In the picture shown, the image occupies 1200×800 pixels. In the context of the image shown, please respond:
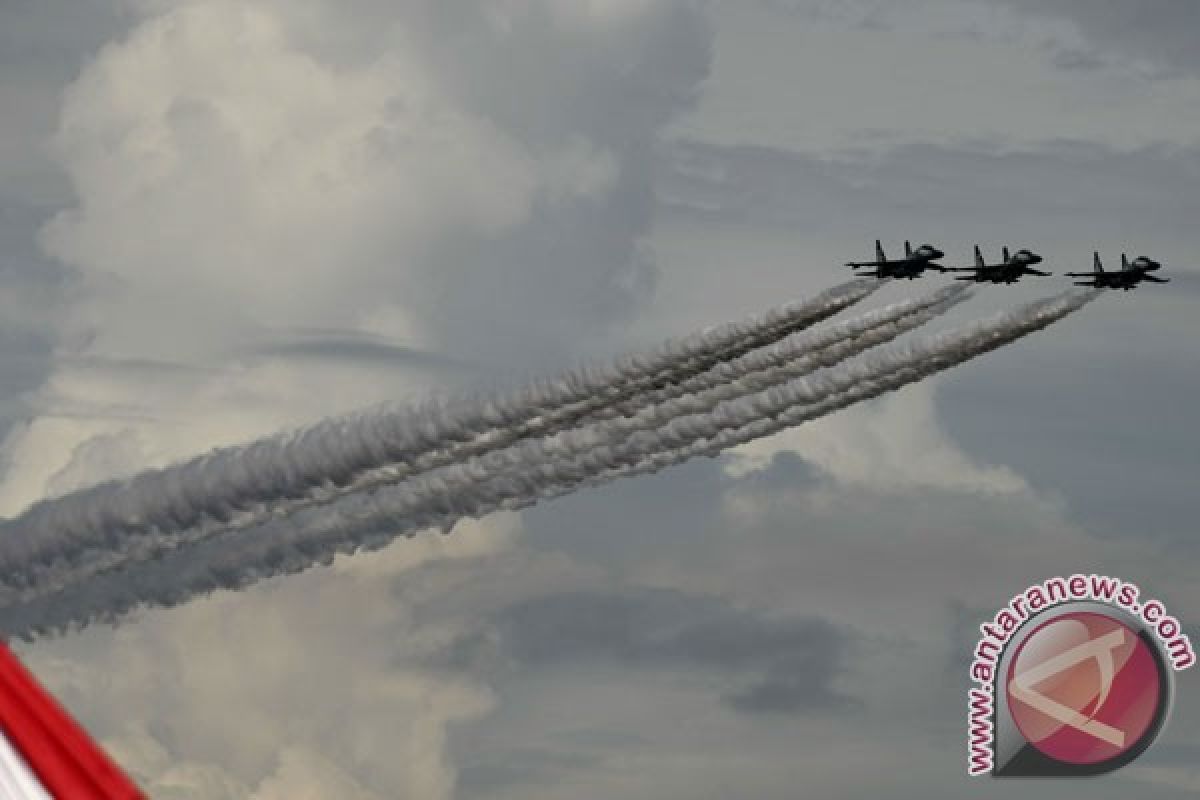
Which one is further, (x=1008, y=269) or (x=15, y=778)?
(x=1008, y=269)

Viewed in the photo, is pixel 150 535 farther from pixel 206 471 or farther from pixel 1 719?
pixel 1 719

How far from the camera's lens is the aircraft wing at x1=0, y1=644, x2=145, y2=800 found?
12430mm

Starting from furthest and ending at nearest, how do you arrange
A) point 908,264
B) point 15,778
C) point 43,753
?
point 908,264
point 15,778
point 43,753

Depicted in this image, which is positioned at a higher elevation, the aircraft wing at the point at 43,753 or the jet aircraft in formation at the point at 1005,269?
the jet aircraft in formation at the point at 1005,269

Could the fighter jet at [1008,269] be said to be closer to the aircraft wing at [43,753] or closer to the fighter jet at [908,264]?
the fighter jet at [908,264]

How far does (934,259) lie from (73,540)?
48.5 m

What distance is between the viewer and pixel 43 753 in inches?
497

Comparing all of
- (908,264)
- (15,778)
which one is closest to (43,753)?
(15,778)

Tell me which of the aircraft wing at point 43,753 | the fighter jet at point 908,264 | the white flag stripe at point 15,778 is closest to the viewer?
the aircraft wing at point 43,753

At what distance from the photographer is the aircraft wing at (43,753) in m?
12.4

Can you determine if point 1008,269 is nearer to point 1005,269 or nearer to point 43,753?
point 1005,269

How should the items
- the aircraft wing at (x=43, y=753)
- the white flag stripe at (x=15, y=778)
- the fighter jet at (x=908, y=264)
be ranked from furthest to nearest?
the fighter jet at (x=908, y=264)
the white flag stripe at (x=15, y=778)
the aircraft wing at (x=43, y=753)

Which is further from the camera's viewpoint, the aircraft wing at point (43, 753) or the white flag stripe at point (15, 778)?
the white flag stripe at point (15, 778)

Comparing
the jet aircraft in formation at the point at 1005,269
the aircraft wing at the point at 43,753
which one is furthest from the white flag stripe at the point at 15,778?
the jet aircraft in formation at the point at 1005,269
